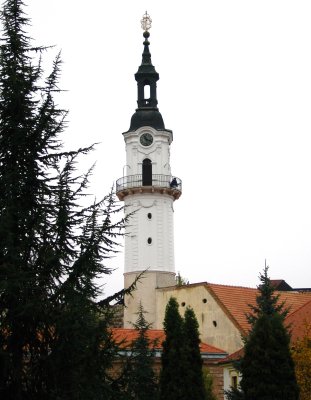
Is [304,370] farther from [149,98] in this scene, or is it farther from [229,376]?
→ [149,98]

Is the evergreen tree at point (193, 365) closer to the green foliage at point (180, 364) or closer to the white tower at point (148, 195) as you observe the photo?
the green foliage at point (180, 364)

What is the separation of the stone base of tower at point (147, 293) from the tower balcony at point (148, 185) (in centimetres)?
511

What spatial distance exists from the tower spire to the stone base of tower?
9502 millimetres

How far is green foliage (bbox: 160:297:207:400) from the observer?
26172 millimetres

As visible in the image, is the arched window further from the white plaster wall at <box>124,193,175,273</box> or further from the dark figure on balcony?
the dark figure on balcony

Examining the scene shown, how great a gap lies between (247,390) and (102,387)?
35.1 ft

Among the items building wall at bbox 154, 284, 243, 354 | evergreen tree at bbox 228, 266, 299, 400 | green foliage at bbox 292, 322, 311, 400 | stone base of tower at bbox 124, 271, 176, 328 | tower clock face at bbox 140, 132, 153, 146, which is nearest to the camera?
evergreen tree at bbox 228, 266, 299, 400

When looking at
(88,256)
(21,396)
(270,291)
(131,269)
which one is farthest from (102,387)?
(131,269)

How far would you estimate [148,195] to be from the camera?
1837 inches

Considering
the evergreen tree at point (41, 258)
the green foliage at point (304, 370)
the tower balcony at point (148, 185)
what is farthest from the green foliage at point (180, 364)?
the tower balcony at point (148, 185)

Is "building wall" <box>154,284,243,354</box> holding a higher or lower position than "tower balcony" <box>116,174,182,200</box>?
lower

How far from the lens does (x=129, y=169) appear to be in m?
47.6

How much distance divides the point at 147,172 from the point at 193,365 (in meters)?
22.0

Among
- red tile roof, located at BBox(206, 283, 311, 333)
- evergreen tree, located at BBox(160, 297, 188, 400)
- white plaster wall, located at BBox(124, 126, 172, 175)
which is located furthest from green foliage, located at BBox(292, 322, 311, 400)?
white plaster wall, located at BBox(124, 126, 172, 175)
